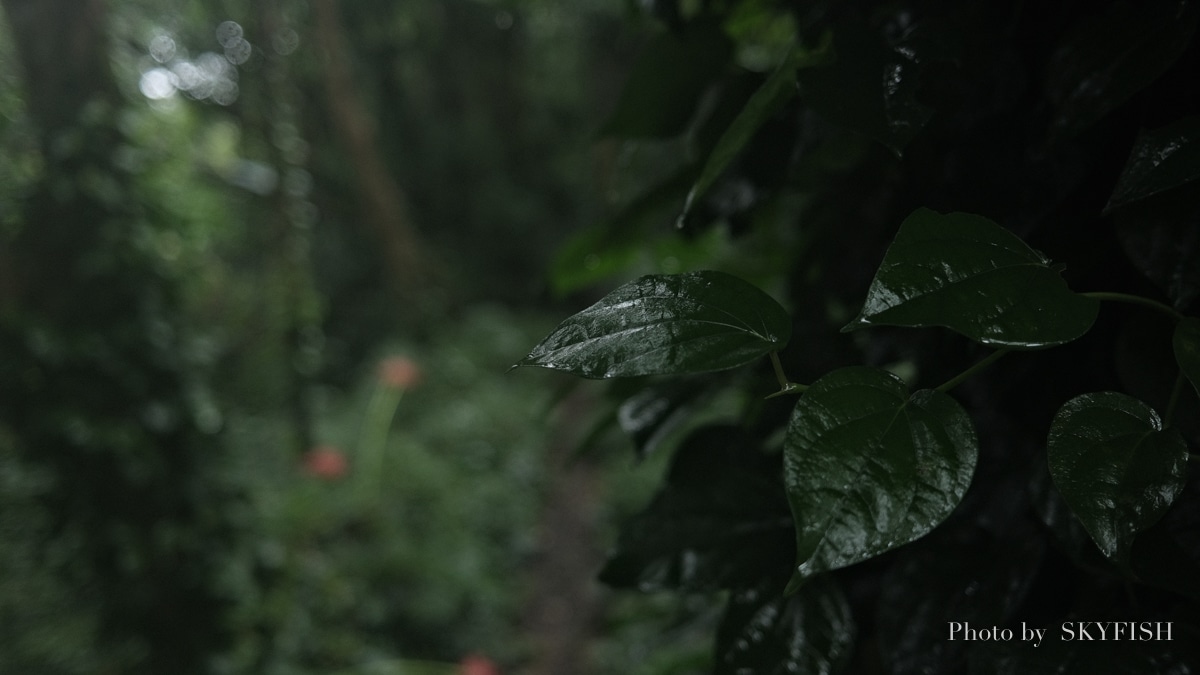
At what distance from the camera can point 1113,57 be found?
37 cm

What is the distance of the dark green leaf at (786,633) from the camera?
0.40 metres

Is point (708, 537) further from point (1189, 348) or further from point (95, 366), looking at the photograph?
point (95, 366)

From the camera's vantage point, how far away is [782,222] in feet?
3.36

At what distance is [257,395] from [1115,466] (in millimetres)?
3301

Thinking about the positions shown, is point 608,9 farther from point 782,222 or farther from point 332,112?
point 782,222

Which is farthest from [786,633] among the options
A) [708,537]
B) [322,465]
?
[322,465]

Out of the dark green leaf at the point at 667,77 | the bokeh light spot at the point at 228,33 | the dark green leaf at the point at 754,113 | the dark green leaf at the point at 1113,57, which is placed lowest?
the dark green leaf at the point at 1113,57

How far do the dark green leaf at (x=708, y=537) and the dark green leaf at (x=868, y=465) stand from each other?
0.52ft

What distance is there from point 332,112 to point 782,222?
3780 mm

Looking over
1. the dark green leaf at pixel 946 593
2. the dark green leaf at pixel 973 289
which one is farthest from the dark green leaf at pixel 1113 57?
the dark green leaf at pixel 946 593

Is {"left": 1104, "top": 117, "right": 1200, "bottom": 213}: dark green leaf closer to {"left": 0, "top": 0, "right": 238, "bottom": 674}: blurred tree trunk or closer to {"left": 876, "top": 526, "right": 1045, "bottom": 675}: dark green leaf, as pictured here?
{"left": 876, "top": 526, "right": 1045, "bottom": 675}: dark green leaf

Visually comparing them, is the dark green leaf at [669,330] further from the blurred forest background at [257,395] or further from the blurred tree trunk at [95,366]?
the blurred tree trunk at [95,366]

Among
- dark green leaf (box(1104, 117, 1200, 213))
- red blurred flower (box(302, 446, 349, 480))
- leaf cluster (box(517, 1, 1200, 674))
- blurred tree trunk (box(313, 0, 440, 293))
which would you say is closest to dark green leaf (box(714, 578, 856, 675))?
leaf cluster (box(517, 1, 1200, 674))

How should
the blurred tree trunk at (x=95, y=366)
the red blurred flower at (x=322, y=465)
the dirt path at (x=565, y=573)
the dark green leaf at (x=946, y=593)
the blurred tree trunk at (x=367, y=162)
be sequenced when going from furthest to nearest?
the blurred tree trunk at (x=367, y=162)
the dirt path at (x=565, y=573)
the red blurred flower at (x=322, y=465)
the blurred tree trunk at (x=95, y=366)
the dark green leaf at (x=946, y=593)
